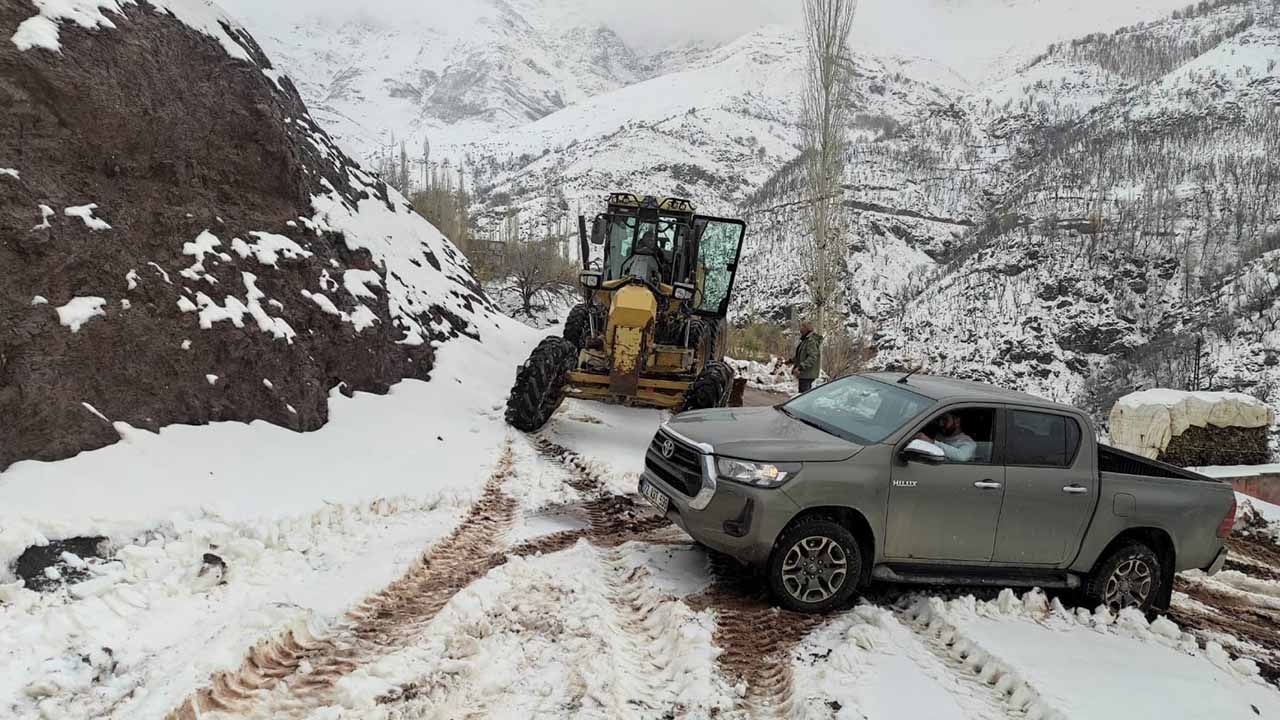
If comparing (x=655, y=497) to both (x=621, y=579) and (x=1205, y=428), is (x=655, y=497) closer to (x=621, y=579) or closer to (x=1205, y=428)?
(x=621, y=579)

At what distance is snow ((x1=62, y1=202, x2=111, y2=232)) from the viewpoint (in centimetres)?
598

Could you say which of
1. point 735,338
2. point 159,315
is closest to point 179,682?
point 159,315

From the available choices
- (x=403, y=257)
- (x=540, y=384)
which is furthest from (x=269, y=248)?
(x=403, y=257)

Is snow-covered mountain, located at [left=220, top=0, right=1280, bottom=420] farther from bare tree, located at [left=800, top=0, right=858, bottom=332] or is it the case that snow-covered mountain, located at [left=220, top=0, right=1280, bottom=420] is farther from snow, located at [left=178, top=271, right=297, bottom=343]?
snow, located at [left=178, top=271, right=297, bottom=343]

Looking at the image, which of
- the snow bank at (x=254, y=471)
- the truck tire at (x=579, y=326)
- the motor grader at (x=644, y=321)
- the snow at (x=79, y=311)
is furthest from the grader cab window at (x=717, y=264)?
the snow at (x=79, y=311)

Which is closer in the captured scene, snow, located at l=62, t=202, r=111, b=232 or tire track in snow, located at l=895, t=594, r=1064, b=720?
tire track in snow, located at l=895, t=594, r=1064, b=720

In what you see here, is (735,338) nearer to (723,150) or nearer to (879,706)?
(879,706)

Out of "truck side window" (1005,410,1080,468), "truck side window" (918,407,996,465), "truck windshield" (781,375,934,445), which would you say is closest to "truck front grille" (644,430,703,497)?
"truck windshield" (781,375,934,445)

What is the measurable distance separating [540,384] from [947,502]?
5938mm

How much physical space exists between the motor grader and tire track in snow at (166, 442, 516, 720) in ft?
14.9

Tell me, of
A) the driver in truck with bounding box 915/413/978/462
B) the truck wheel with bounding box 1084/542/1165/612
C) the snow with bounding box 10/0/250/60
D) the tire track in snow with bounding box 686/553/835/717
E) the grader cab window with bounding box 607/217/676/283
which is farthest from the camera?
the grader cab window with bounding box 607/217/676/283

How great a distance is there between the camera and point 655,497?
214 inches

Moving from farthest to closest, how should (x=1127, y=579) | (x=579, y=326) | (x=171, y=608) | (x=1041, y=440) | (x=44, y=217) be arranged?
(x=579, y=326)
(x=44, y=217)
(x=1127, y=579)
(x=1041, y=440)
(x=171, y=608)

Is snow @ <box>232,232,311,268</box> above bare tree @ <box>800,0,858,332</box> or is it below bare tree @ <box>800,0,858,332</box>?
below
